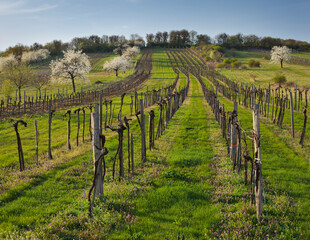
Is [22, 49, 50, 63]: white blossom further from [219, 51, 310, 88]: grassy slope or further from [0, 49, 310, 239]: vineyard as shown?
[0, 49, 310, 239]: vineyard

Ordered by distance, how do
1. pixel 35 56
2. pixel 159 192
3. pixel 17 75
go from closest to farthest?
pixel 159 192 < pixel 17 75 < pixel 35 56

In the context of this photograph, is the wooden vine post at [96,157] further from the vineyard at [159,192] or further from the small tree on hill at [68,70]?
the small tree on hill at [68,70]

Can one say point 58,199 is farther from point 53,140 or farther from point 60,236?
point 53,140

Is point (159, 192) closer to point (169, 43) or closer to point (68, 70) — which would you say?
point (68, 70)

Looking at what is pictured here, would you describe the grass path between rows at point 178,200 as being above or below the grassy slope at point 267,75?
below

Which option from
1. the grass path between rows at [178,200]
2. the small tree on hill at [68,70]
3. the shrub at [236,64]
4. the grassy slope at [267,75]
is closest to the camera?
the grass path between rows at [178,200]

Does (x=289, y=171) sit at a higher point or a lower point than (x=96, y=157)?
lower

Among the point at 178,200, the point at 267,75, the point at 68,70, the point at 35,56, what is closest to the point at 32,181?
the point at 178,200

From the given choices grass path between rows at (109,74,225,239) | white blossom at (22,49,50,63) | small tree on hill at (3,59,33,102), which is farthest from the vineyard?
white blossom at (22,49,50,63)

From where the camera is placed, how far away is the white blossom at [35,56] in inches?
4171

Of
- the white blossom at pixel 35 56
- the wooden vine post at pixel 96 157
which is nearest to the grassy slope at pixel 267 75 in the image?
the wooden vine post at pixel 96 157

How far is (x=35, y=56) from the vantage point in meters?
110

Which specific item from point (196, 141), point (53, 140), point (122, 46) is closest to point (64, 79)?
point (53, 140)

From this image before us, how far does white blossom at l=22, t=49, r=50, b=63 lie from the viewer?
10594 centimetres
